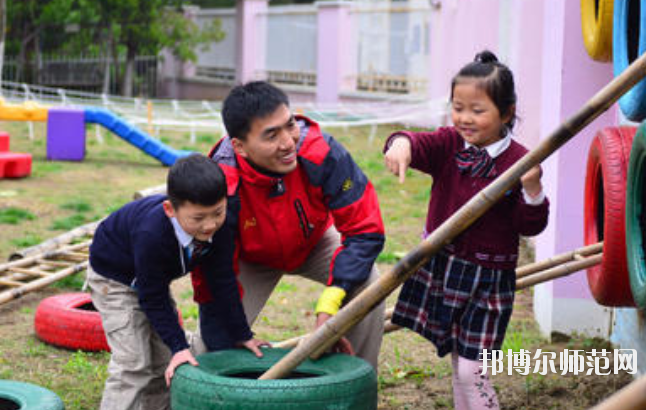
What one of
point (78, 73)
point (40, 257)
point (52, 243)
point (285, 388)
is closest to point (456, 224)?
point (285, 388)

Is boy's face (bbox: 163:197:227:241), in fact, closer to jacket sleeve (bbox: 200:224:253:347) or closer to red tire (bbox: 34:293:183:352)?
jacket sleeve (bbox: 200:224:253:347)

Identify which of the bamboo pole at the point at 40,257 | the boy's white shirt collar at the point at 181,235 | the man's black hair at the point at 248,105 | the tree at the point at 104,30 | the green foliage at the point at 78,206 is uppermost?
the tree at the point at 104,30

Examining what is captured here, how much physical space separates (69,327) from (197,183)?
2179 millimetres

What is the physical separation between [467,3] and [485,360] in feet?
36.9

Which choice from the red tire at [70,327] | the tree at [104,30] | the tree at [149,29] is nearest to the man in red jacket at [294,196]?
the red tire at [70,327]

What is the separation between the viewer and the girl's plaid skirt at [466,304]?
11.4 ft

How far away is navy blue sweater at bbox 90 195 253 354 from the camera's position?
11.4 feet

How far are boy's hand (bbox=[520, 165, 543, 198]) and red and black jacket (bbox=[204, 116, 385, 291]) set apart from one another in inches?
30.0

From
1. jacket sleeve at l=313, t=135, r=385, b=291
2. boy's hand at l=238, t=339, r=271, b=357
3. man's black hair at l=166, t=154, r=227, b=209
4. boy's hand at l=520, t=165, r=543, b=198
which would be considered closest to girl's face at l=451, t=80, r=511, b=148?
boy's hand at l=520, t=165, r=543, b=198

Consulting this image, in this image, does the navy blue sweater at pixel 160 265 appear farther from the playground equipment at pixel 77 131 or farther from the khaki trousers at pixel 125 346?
the playground equipment at pixel 77 131

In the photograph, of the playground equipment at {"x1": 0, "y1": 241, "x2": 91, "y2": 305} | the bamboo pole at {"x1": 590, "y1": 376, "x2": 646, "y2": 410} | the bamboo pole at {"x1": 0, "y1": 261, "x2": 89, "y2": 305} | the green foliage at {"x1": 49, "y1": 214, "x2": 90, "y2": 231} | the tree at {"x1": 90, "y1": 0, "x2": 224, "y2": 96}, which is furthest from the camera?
the tree at {"x1": 90, "y1": 0, "x2": 224, "y2": 96}

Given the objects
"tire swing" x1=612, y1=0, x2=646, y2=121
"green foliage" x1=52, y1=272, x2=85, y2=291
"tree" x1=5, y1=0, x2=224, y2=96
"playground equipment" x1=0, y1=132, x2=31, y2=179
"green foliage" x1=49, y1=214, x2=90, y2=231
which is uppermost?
"tree" x1=5, y1=0, x2=224, y2=96

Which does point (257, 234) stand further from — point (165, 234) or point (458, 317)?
point (458, 317)

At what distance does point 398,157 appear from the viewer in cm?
340
